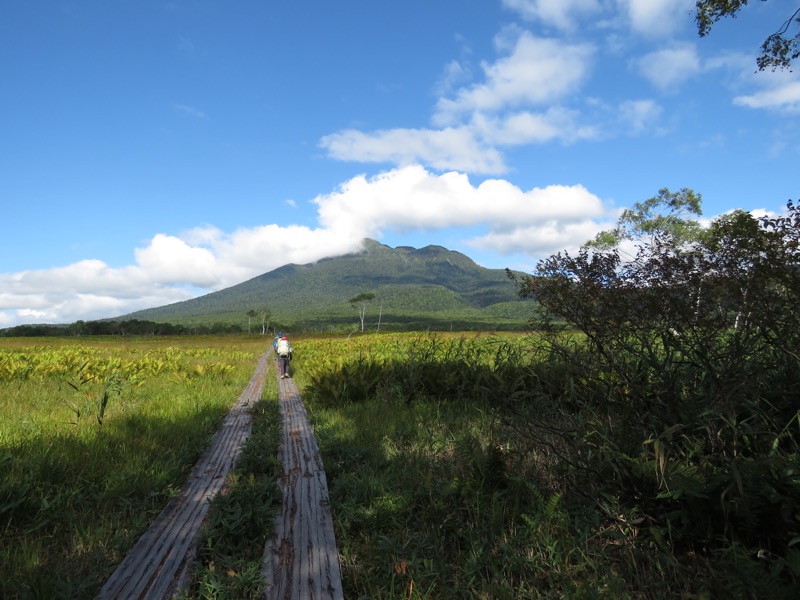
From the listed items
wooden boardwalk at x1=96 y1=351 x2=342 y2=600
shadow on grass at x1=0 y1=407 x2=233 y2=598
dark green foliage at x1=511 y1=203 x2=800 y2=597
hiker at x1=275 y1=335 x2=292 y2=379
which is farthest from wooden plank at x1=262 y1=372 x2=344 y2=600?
hiker at x1=275 y1=335 x2=292 y2=379

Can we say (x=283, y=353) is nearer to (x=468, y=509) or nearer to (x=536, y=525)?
Answer: (x=468, y=509)

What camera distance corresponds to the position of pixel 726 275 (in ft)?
10.7

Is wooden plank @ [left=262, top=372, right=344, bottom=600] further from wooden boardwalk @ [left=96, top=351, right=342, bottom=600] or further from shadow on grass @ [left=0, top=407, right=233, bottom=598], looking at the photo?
shadow on grass @ [left=0, top=407, right=233, bottom=598]

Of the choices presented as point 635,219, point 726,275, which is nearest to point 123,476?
point 726,275

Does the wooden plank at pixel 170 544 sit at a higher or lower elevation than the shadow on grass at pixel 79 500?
lower

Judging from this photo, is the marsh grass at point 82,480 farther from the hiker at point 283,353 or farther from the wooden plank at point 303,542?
the hiker at point 283,353

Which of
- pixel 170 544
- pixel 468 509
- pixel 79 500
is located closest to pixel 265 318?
pixel 79 500

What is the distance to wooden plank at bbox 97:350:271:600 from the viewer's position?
2.51 m

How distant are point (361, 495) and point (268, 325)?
475 feet

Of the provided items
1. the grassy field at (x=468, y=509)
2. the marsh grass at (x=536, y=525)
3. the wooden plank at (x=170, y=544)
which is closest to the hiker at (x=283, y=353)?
the grassy field at (x=468, y=509)

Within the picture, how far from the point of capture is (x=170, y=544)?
3.00 m

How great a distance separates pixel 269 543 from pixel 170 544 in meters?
0.71

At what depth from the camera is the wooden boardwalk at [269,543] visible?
2.53 metres

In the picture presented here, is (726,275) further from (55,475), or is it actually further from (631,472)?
(55,475)
